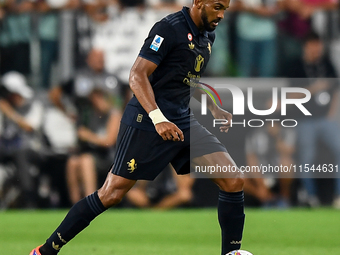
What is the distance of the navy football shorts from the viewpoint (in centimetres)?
494

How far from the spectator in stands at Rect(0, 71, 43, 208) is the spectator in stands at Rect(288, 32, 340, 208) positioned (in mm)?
4166

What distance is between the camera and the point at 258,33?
10.3m

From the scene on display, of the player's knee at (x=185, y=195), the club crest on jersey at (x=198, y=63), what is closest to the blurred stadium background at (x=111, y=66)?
the player's knee at (x=185, y=195)

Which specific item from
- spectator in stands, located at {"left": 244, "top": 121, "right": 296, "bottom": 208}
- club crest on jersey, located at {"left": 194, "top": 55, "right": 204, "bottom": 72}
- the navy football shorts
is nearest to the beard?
club crest on jersey, located at {"left": 194, "top": 55, "right": 204, "bottom": 72}

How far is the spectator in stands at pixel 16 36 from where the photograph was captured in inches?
406

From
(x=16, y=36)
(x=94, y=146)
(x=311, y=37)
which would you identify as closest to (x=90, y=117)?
(x=94, y=146)

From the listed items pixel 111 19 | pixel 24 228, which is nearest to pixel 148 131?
Result: pixel 24 228

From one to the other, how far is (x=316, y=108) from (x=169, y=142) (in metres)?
5.53

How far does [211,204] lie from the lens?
33.3 ft

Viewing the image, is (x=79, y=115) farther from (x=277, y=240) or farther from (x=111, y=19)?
(x=277, y=240)

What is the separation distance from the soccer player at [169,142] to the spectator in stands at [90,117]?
16.4ft

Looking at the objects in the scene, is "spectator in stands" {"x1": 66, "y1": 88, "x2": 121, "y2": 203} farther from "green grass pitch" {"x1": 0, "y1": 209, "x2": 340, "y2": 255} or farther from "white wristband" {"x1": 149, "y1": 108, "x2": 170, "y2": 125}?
"white wristband" {"x1": 149, "y1": 108, "x2": 170, "y2": 125}

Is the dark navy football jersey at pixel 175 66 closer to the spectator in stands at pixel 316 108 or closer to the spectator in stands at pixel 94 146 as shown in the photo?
the spectator in stands at pixel 94 146

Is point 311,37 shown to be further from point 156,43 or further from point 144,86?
point 144,86
